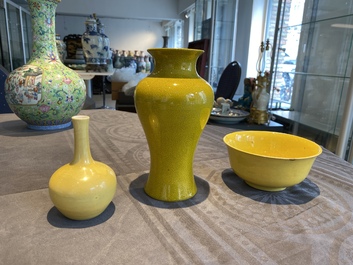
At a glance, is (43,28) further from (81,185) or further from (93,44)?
(93,44)

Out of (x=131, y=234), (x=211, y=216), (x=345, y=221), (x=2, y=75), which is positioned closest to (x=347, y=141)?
(x=345, y=221)

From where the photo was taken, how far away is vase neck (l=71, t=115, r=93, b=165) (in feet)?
1.23

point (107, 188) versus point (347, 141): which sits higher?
point (107, 188)

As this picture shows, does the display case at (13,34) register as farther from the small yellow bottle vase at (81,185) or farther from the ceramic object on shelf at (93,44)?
the small yellow bottle vase at (81,185)

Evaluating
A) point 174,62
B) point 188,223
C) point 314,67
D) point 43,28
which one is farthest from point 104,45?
point 188,223

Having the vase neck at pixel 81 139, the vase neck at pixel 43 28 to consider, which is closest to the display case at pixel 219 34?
the vase neck at pixel 43 28

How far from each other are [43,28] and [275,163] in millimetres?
743

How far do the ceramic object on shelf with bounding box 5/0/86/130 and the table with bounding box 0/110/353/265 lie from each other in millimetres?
226

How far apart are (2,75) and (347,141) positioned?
1759mm

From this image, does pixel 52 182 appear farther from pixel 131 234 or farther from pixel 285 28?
pixel 285 28

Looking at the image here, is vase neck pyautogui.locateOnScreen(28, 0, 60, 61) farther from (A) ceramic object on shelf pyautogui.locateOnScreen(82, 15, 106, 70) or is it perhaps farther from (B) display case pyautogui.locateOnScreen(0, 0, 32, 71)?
(B) display case pyautogui.locateOnScreen(0, 0, 32, 71)

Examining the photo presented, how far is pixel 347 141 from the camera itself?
4.43ft

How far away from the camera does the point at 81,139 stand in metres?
0.38

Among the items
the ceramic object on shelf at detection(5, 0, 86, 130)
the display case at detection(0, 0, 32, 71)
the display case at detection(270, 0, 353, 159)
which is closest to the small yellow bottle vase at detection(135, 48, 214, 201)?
the ceramic object on shelf at detection(5, 0, 86, 130)
